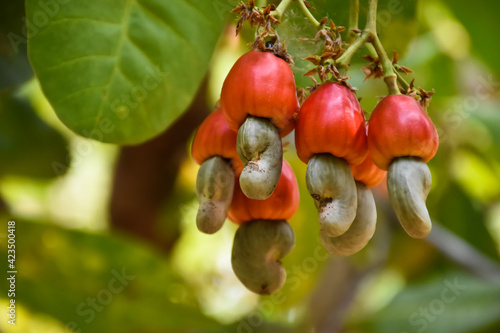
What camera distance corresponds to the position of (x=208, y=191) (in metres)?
0.86

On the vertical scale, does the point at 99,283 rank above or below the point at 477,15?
below

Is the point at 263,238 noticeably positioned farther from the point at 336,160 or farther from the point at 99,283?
the point at 99,283

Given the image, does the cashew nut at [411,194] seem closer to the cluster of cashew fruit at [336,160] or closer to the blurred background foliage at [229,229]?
the cluster of cashew fruit at [336,160]

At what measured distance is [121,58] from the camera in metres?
1.03

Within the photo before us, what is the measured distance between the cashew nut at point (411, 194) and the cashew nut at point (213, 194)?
0.22m

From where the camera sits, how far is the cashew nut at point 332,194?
2.52 ft

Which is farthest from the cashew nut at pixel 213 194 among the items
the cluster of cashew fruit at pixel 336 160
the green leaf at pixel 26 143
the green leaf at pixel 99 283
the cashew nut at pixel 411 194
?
the green leaf at pixel 26 143

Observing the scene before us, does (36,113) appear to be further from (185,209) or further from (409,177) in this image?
(409,177)

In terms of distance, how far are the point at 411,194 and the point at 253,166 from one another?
0.63 feet

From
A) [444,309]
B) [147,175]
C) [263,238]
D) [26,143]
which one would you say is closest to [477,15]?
[444,309]

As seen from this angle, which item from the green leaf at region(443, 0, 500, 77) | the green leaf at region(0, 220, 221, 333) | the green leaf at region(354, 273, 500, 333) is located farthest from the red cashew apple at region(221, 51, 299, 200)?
the green leaf at region(354, 273, 500, 333)

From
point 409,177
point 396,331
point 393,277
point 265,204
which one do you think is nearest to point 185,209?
point 396,331

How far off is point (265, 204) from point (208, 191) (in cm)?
10

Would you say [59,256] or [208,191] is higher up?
[59,256]
